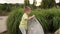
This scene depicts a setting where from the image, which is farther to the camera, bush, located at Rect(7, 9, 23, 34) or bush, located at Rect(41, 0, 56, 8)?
bush, located at Rect(41, 0, 56, 8)

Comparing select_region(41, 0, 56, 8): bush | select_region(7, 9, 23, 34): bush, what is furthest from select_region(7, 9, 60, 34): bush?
select_region(41, 0, 56, 8): bush

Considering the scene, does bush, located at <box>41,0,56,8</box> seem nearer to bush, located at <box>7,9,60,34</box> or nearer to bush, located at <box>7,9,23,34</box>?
bush, located at <box>7,9,60,34</box>

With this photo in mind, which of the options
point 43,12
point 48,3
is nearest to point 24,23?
point 43,12

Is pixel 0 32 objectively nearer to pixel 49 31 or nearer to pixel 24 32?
pixel 49 31

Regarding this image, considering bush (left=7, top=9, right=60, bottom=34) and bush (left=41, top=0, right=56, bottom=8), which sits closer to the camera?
bush (left=7, top=9, right=60, bottom=34)

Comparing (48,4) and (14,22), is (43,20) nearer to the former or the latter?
(14,22)

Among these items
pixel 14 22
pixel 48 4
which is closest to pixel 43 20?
pixel 14 22

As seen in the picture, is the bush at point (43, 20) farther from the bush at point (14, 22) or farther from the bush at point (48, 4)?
the bush at point (48, 4)

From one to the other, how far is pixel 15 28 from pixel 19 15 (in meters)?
0.57

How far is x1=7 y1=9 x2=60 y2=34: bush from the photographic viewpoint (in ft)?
30.3

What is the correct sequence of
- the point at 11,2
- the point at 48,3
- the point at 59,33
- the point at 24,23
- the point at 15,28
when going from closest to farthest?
the point at 24,23 → the point at 59,33 → the point at 15,28 → the point at 48,3 → the point at 11,2

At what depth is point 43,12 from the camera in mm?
10039

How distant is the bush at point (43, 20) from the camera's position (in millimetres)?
9227

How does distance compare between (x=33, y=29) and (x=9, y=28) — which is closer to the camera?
(x=33, y=29)
